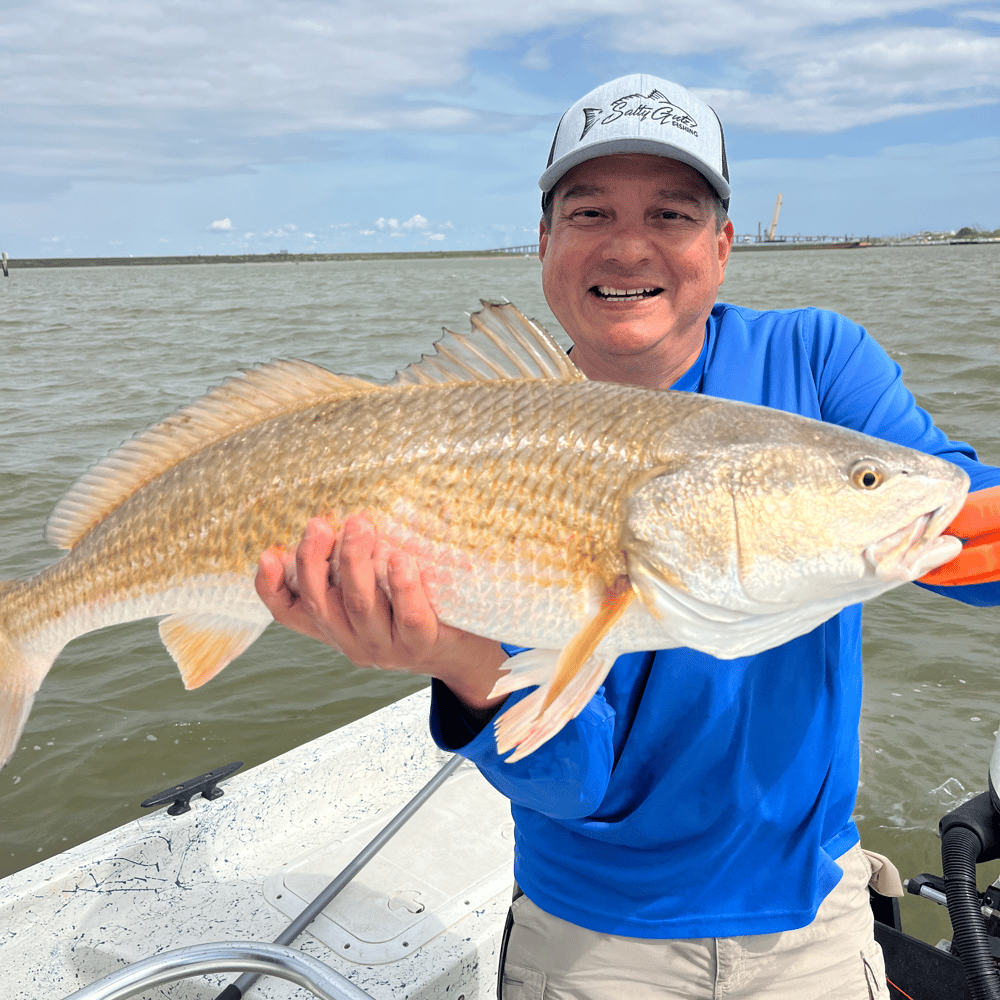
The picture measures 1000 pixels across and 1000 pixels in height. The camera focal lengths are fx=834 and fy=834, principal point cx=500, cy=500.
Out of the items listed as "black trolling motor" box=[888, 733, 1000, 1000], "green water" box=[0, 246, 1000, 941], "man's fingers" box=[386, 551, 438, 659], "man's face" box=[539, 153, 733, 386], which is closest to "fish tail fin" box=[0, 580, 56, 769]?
"man's fingers" box=[386, 551, 438, 659]

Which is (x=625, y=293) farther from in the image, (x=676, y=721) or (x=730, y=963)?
(x=730, y=963)

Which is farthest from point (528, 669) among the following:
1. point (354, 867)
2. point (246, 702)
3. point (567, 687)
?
point (246, 702)

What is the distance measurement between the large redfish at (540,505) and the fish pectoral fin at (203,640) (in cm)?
4

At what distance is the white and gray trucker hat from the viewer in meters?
2.21

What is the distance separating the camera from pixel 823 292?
33.1 metres

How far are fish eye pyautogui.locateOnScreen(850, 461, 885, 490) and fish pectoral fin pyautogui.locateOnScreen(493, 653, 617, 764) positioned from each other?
0.60m

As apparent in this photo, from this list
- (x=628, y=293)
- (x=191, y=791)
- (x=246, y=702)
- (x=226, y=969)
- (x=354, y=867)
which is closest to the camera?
(x=226, y=969)

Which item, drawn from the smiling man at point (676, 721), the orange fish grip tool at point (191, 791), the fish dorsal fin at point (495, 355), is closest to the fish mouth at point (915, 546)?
the smiling man at point (676, 721)

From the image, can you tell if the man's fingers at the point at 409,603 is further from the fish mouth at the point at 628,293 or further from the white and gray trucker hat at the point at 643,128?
the white and gray trucker hat at the point at 643,128

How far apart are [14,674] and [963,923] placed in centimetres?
268

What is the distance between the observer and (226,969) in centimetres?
209

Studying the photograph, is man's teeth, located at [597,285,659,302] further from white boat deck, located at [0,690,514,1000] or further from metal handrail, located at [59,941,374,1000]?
white boat deck, located at [0,690,514,1000]

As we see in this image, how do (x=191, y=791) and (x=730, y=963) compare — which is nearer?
(x=730, y=963)

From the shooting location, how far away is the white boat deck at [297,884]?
10.2ft
